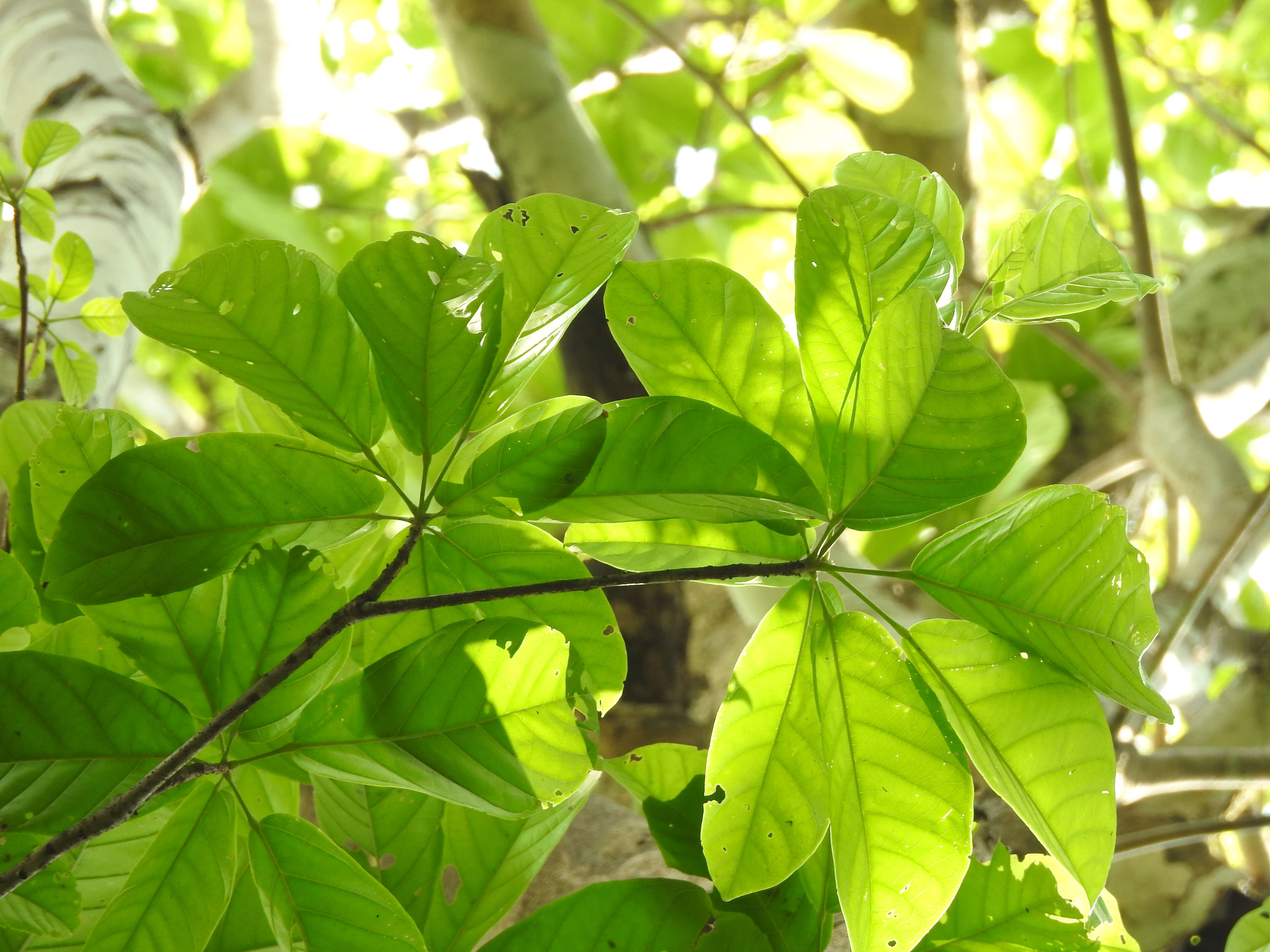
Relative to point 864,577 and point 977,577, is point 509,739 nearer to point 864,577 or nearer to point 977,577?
point 977,577

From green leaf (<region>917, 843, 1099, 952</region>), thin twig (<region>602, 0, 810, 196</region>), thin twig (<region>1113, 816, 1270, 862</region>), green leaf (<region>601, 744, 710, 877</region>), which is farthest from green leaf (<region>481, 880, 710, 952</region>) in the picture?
thin twig (<region>602, 0, 810, 196</region>)

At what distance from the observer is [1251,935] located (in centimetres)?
57

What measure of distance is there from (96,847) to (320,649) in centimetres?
24

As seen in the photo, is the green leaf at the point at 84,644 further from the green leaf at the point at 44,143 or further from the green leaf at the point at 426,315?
the green leaf at the point at 44,143

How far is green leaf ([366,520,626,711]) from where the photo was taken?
0.43 meters

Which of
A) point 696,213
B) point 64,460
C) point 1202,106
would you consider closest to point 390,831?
point 64,460

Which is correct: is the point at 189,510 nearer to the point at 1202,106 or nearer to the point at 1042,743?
the point at 1042,743

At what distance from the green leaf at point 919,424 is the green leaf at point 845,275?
0.01 m

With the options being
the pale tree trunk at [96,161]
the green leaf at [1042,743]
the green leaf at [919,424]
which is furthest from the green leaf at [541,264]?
the pale tree trunk at [96,161]

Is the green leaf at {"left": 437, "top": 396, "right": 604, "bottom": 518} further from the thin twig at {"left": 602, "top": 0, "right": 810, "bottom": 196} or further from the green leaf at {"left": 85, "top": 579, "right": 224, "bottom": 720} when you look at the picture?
the thin twig at {"left": 602, "top": 0, "right": 810, "bottom": 196}

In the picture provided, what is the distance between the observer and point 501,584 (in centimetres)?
43

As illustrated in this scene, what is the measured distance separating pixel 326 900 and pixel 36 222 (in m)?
0.54

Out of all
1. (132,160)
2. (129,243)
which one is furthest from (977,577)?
(132,160)

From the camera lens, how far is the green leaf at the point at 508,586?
43 cm
